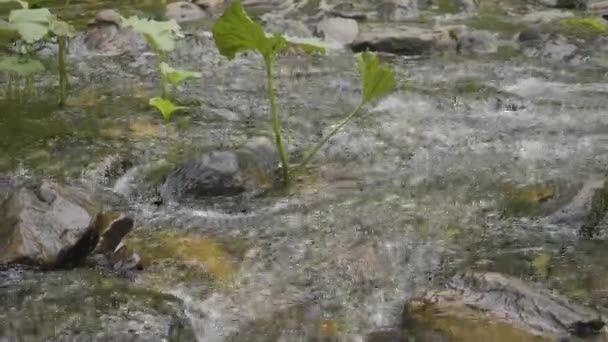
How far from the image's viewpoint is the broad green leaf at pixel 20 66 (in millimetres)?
4492

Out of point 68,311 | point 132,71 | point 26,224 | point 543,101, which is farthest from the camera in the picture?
point 132,71

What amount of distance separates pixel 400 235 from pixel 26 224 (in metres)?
1.56

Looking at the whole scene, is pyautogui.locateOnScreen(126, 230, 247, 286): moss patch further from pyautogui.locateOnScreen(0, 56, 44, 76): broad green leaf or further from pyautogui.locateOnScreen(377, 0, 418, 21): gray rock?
pyautogui.locateOnScreen(377, 0, 418, 21): gray rock

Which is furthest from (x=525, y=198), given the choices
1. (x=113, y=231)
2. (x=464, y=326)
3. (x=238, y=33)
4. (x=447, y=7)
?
(x=447, y=7)

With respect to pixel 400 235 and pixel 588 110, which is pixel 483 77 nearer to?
pixel 588 110

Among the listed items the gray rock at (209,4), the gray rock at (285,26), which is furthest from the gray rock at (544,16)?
the gray rock at (209,4)

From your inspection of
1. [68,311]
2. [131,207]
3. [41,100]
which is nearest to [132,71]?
[41,100]

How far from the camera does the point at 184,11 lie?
9070 mm

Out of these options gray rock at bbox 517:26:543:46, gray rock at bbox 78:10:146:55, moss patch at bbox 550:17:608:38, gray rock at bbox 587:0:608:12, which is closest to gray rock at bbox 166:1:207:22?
gray rock at bbox 78:10:146:55

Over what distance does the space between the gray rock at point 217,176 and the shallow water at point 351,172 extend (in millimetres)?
122

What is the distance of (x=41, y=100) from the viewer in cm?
529

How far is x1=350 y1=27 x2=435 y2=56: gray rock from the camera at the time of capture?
7.33 m

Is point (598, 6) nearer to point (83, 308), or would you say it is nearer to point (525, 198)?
point (525, 198)

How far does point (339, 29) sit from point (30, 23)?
4250 millimetres
